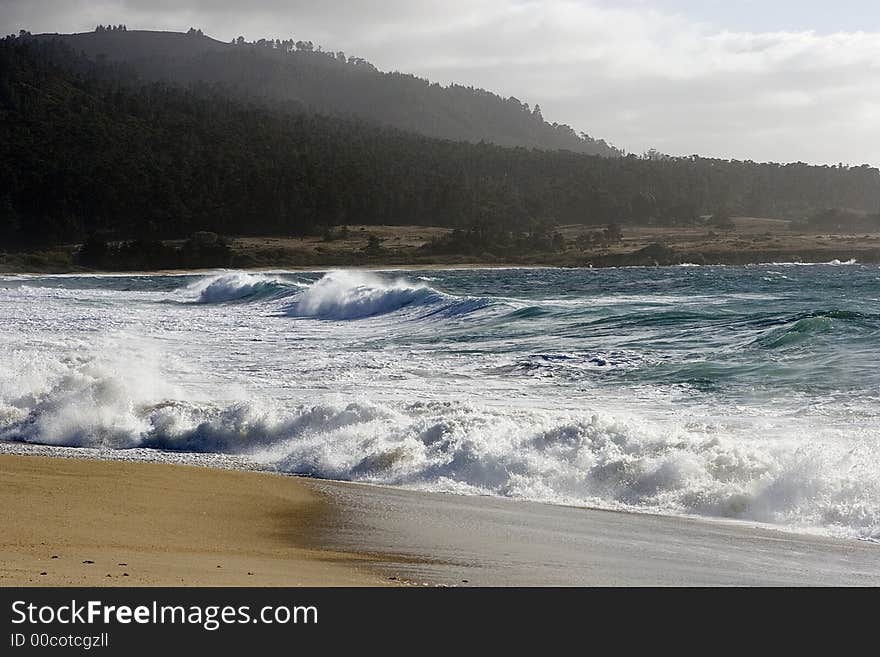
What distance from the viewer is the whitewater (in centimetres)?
932

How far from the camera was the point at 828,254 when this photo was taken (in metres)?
86.9

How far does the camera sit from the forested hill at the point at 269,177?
104 metres

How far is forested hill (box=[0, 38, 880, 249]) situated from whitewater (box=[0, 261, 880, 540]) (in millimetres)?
79289

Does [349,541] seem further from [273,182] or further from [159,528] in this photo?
[273,182]

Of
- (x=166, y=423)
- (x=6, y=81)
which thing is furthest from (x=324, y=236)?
(x=166, y=423)

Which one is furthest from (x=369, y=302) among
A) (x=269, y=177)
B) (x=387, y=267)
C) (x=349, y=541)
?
(x=269, y=177)

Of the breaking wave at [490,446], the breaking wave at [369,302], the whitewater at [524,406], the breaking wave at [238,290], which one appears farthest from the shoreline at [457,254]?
the breaking wave at [490,446]

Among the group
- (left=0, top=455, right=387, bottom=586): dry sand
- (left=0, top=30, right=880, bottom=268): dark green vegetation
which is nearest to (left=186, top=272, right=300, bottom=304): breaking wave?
(left=0, top=455, right=387, bottom=586): dry sand

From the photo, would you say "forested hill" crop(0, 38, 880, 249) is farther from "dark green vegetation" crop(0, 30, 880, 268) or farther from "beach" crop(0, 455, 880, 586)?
"beach" crop(0, 455, 880, 586)

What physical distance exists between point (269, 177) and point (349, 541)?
107 m

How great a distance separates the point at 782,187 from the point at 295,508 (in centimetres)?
14836

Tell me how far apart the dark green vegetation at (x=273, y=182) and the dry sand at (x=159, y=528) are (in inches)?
3174

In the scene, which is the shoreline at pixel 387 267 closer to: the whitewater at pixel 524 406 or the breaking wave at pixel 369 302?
the breaking wave at pixel 369 302
